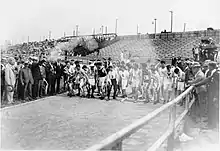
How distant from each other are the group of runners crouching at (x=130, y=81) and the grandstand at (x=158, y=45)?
16.6 metres

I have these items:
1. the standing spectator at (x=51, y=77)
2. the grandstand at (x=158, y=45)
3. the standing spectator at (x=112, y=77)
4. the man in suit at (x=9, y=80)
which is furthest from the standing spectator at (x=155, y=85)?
the grandstand at (x=158, y=45)

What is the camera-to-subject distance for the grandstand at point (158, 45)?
30.1 m

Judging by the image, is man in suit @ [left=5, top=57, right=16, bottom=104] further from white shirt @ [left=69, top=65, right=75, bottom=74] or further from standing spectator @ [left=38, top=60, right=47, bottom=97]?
white shirt @ [left=69, top=65, right=75, bottom=74]

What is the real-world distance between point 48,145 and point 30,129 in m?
1.30

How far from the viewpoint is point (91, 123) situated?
7.42m

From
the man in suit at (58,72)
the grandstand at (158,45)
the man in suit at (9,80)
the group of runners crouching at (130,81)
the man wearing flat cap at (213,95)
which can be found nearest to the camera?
the man wearing flat cap at (213,95)

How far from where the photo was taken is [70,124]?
7191 mm

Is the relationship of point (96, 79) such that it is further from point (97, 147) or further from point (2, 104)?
point (97, 147)

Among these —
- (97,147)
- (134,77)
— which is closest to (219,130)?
(97,147)

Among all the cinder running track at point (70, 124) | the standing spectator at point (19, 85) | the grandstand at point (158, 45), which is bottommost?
the cinder running track at point (70, 124)

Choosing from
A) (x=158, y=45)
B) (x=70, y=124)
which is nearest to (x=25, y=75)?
(x=70, y=124)

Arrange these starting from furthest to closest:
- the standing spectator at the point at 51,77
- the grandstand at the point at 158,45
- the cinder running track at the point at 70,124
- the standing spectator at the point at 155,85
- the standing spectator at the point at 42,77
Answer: the grandstand at the point at 158,45, the standing spectator at the point at 51,77, the standing spectator at the point at 42,77, the standing spectator at the point at 155,85, the cinder running track at the point at 70,124

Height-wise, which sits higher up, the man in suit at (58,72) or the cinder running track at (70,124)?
the man in suit at (58,72)

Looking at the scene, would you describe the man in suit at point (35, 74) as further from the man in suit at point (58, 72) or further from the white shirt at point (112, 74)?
the white shirt at point (112, 74)
